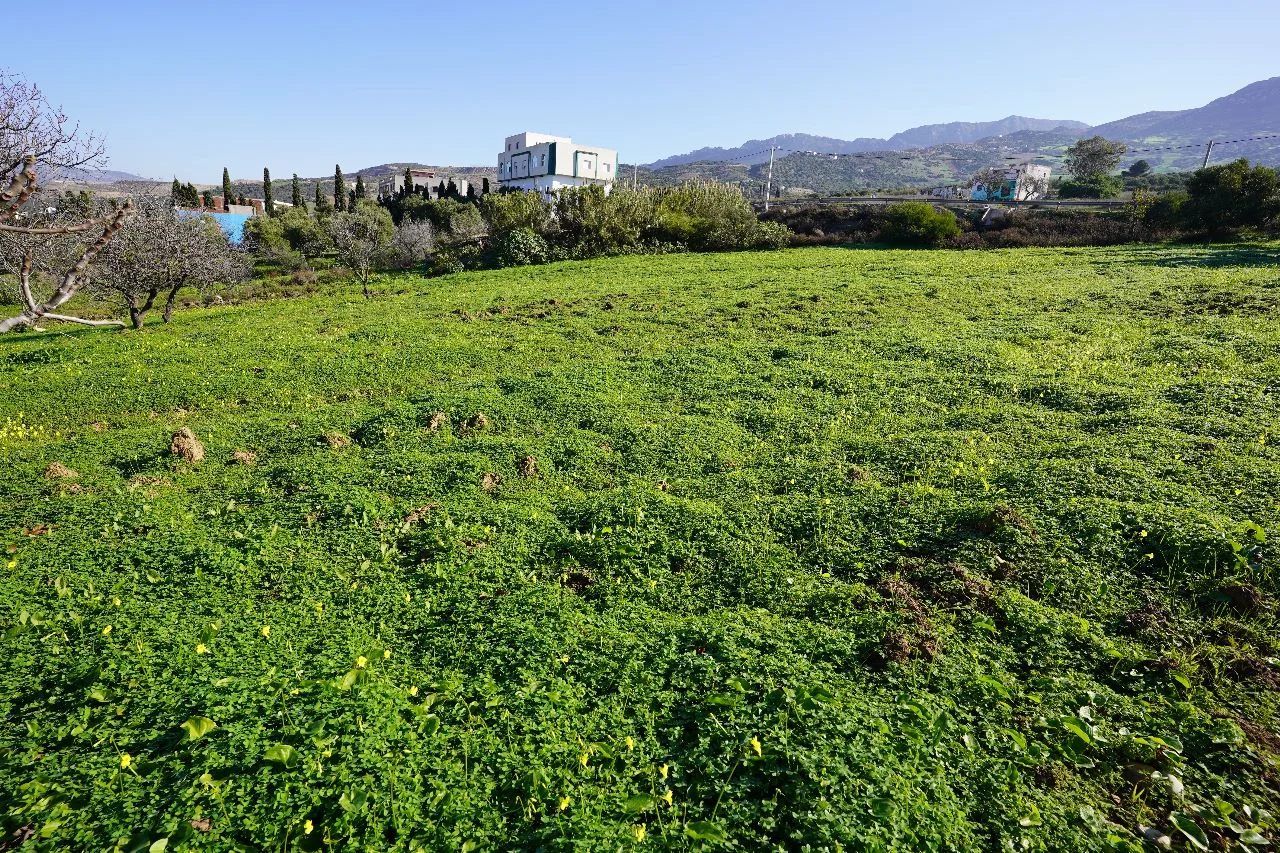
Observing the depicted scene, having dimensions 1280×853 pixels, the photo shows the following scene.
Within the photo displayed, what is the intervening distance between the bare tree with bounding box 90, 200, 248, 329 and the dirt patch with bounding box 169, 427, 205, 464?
1280cm

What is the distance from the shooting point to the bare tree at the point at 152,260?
1744 centimetres

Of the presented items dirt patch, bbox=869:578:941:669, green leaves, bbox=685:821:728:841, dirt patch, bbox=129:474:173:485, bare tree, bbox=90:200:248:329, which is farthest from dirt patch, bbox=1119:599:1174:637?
bare tree, bbox=90:200:248:329

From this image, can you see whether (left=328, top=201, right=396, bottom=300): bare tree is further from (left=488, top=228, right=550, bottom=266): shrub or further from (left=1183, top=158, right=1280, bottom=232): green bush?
(left=1183, top=158, right=1280, bottom=232): green bush

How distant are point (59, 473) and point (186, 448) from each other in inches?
57.3

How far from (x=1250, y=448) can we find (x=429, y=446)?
411 inches

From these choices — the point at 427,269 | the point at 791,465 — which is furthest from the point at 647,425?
the point at 427,269

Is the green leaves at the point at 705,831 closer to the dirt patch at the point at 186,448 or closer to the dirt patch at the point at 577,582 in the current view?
the dirt patch at the point at 577,582

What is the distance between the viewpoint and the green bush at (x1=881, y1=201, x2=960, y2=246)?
32156 mm

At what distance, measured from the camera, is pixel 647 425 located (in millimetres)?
9531

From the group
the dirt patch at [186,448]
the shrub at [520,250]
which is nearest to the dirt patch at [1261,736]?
the dirt patch at [186,448]

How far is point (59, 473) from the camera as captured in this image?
316 inches

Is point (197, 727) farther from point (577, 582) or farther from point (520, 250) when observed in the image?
point (520, 250)

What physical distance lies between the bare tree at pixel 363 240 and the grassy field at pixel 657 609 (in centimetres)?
1561

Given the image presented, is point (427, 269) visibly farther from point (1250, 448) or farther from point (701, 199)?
point (1250, 448)
